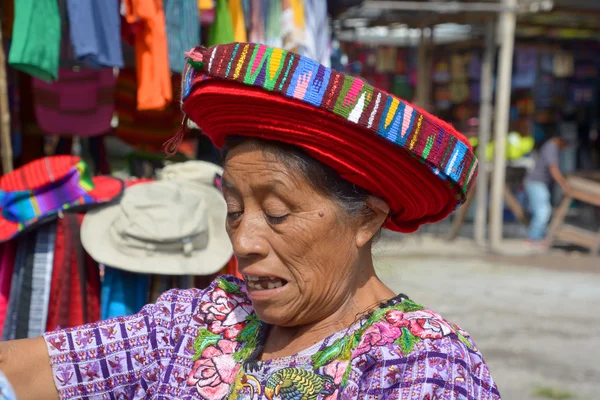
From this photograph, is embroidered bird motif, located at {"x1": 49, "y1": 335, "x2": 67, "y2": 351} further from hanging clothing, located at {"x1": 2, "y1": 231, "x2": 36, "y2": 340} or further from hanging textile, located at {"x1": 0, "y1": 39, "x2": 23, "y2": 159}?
hanging textile, located at {"x1": 0, "y1": 39, "x2": 23, "y2": 159}

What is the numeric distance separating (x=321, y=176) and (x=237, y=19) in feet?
10.4

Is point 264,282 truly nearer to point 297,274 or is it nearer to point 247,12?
point 297,274

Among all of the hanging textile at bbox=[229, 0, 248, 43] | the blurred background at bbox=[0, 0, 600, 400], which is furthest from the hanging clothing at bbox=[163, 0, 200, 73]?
the hanging textile at bbox=[229, 0, 248, 43]

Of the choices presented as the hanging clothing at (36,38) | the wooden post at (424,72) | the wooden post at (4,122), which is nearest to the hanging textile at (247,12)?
the hanging clothing at (36,38)

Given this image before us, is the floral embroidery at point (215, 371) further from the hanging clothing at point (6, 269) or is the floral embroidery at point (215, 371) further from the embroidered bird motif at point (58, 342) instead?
the hanging clothing at point (6, 269)

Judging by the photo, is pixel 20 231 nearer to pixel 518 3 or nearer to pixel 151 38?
pixel 151 38

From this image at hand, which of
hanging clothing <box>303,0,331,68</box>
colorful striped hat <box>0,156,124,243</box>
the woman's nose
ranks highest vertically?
the woman's nose

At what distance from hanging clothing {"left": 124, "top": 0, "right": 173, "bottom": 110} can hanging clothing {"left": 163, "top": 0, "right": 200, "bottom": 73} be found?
10 centimetres

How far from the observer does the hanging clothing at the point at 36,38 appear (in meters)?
3.30

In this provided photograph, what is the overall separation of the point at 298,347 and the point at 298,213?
0.31m

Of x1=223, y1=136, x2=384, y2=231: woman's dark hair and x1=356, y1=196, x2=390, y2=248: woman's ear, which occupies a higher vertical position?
x1=223, y1=136, x2=384, y2=231: woman's dark hair

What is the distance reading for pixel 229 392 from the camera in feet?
5.14

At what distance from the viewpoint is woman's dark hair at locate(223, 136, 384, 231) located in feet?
4.87

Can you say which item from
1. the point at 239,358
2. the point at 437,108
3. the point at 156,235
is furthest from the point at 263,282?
the point at 437,108
